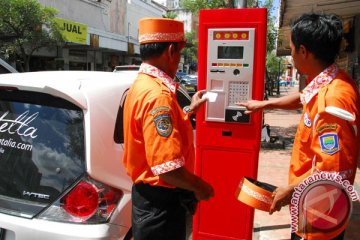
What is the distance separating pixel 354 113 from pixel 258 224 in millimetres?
2883

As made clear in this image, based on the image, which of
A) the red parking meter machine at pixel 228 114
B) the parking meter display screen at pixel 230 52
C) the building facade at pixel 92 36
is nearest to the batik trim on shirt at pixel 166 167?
the red parking meter machine at pixel 228 114

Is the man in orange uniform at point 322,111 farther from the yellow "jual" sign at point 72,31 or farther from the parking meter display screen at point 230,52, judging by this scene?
the yellow "jual" sign at point 72,31

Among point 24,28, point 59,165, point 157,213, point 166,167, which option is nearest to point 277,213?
point 157,213

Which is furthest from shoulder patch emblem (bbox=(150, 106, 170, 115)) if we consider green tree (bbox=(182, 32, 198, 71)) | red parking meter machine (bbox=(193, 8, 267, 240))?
green tree (bbox=(182, 32, 198, 71))

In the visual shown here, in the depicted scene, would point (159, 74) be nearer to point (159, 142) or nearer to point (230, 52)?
point (159, 142)

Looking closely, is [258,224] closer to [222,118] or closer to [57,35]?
[222,118]

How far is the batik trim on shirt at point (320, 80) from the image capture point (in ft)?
6.53

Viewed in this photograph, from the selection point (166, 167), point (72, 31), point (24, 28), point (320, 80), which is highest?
point (72, 31)

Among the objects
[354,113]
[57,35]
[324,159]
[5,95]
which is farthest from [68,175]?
[57,35]

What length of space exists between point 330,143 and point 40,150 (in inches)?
68.7

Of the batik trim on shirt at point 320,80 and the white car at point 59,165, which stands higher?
the batik trim on shirt at point 320,80

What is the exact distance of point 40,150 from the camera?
2.54m

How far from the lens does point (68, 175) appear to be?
247 cm

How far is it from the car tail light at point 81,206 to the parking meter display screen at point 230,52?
1.64m
